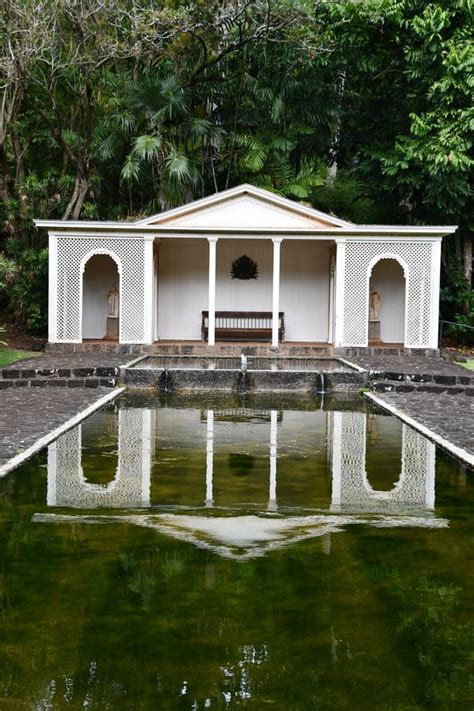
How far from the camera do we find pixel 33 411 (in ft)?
35.4

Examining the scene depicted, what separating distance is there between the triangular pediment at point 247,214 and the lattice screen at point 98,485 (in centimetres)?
1087

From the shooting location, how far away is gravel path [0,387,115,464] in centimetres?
870

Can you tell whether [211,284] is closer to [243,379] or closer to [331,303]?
[331,303]

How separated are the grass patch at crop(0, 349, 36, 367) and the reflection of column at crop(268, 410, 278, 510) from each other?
7603mm

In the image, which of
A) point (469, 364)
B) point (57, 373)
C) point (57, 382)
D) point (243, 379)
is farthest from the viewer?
point (469, 364)

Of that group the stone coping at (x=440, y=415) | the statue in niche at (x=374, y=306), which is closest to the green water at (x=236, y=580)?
the stone coping at (x=440, y=415)

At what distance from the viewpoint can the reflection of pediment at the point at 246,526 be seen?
18.0ft

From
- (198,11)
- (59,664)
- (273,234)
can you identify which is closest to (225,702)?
(59,664)

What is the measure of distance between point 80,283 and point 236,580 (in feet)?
53.8

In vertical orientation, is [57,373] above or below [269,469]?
above

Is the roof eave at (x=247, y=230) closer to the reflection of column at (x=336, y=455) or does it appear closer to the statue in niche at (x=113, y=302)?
the statue in niche at (x=113, y=302)

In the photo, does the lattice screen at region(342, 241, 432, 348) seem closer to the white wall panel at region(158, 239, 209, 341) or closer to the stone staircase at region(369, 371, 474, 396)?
the white wall panel at region(158, 239, 209, 341)

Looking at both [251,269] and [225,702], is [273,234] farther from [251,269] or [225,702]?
[225,702]

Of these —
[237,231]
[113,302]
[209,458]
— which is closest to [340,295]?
[237,231]
